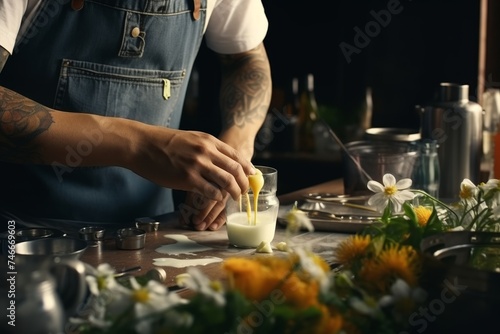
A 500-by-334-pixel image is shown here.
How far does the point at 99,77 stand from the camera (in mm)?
1967

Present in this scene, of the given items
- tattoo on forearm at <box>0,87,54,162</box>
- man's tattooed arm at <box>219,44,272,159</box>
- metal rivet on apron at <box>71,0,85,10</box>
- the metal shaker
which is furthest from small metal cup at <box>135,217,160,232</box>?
the metal shaker

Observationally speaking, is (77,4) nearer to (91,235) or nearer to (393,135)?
(91,235)

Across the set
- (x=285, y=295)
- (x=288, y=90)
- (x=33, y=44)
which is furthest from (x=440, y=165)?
(x=288, y=90)

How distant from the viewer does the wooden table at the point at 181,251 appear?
1.53 meters

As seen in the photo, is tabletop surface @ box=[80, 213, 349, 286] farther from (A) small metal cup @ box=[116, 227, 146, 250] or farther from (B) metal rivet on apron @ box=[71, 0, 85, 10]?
(B) metal rivet on apron @ box=[71, 0, 85, 10]

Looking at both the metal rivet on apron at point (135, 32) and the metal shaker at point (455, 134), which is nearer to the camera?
the metal rivet on apron at point (135, 32)

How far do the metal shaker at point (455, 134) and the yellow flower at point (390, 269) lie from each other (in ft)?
4.18

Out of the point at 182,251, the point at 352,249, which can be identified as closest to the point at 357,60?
the point at 182,251

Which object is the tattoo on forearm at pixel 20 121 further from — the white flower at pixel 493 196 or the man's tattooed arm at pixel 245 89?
the white flower at pixel 493 196

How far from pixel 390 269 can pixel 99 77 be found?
Answer: 1183 mm

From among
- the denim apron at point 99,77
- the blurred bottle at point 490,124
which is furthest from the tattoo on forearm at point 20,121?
the blurred bottle at point 490,124

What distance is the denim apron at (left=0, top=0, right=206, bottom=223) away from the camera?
1896 millimetres

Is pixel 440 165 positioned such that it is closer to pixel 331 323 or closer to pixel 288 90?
pixel 331 323

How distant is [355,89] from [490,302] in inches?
116
